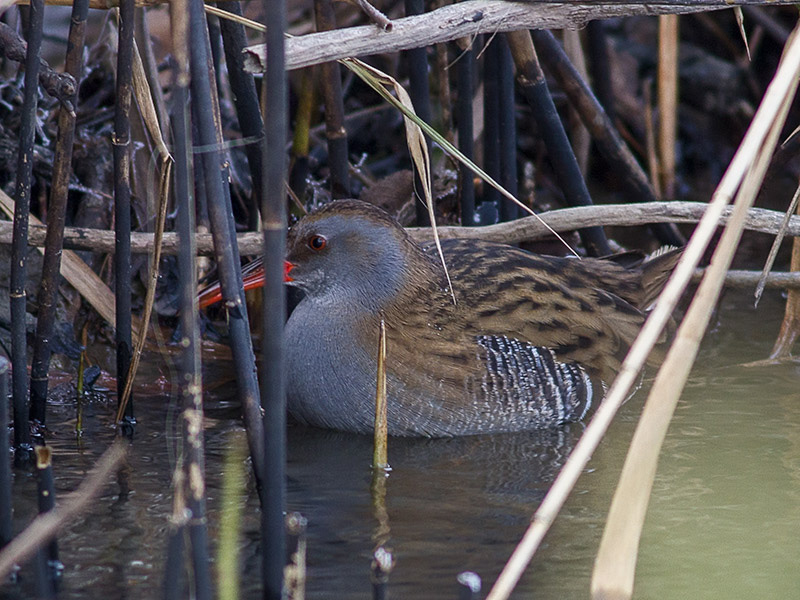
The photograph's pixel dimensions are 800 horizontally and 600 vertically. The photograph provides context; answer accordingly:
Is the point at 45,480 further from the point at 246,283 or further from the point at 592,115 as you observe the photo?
the point at 592,115

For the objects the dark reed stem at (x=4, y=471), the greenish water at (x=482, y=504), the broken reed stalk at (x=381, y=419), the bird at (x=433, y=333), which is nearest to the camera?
the dark reed stem at (x=4, y=471)

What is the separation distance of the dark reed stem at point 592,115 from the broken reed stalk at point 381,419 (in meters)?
1.66

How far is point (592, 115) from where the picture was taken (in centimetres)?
467

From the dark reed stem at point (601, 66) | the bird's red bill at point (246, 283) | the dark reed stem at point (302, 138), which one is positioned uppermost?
the dark reed stem at point (601, 66)

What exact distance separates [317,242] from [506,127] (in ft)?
3.45

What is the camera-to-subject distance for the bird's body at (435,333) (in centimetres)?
385

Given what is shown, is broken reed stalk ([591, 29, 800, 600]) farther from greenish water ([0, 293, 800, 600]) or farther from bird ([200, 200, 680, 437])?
bird ([200, 200, 680, 437])

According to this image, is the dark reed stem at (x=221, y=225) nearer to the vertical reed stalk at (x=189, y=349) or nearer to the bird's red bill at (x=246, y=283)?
the vertical reed stalk at (x=189, y=349)

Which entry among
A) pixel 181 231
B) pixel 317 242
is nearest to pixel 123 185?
pixel 317 242

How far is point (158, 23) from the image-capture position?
541 cm

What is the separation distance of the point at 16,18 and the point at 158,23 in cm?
113

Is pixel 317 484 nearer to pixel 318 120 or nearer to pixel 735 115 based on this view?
pixel 318 120

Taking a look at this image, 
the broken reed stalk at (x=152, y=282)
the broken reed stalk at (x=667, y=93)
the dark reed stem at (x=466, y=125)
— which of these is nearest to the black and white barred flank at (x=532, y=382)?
the dark reed stem at (x=466, y=125)

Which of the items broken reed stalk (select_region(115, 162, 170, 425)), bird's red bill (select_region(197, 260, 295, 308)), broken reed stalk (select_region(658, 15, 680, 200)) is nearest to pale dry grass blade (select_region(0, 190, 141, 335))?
bird's red bill (select_region(197, 260, 295, 308))
